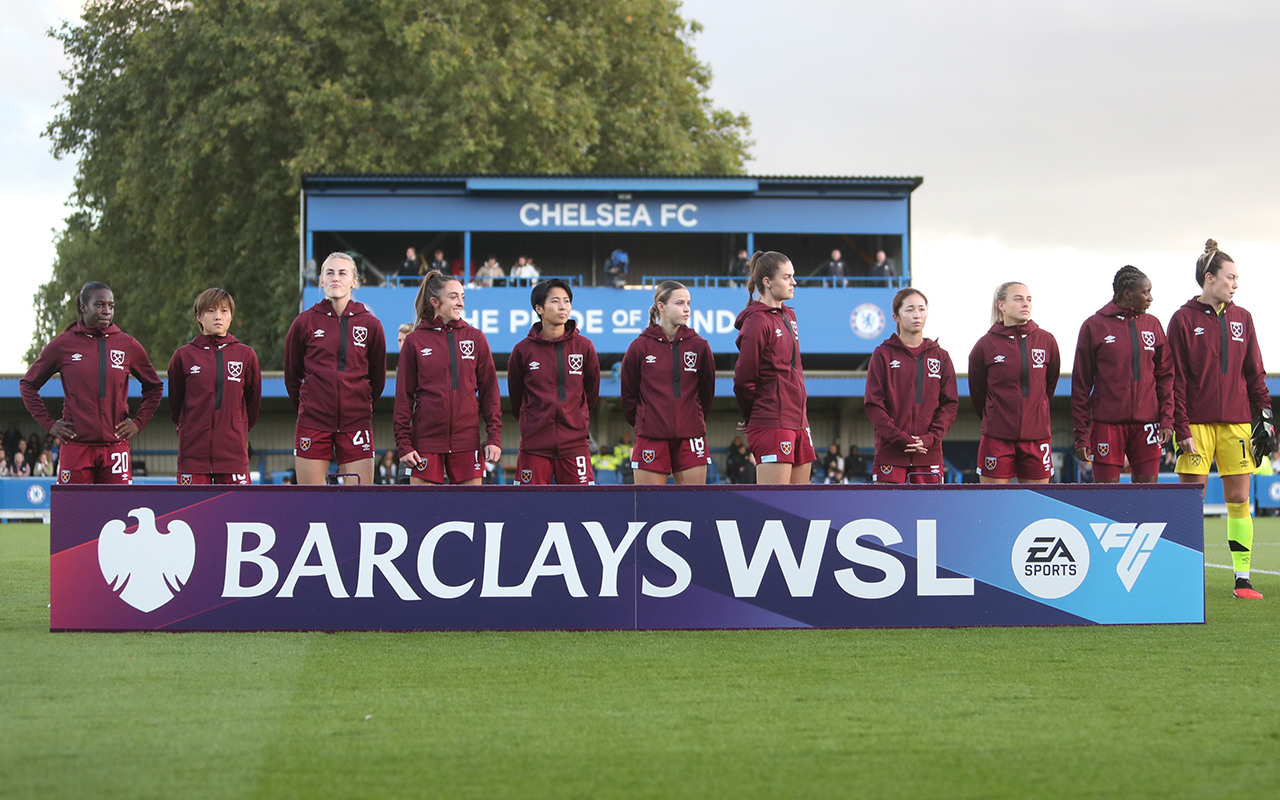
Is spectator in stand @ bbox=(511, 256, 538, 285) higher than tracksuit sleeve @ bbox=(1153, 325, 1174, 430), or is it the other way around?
spectator in stand @ bbox=(511, 256, 538, 285)

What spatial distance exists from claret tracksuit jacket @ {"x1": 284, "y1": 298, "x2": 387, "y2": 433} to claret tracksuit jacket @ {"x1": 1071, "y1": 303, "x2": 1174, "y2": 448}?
4.59 m

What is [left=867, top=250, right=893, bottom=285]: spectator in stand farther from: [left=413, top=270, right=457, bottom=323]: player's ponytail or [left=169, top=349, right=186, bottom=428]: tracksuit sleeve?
[left=169, top=349, right=186, bottom=428]: tracksuit sleeve

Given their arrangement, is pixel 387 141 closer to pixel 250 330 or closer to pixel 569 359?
pixel 250 330

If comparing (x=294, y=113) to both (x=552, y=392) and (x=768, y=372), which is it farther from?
(x=768, y=372)

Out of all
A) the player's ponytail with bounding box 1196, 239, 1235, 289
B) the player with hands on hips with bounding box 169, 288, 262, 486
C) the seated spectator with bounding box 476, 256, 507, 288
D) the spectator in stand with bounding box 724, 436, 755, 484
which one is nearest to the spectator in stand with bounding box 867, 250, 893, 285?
the spectator in stand with bounding box 724, 436, 755, 484

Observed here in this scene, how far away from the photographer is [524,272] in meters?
27.7

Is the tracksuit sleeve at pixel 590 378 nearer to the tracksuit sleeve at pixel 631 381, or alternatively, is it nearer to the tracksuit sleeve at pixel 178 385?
the tracksuit sleeve at pixel 631 381

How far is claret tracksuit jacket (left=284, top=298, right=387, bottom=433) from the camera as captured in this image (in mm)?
7254

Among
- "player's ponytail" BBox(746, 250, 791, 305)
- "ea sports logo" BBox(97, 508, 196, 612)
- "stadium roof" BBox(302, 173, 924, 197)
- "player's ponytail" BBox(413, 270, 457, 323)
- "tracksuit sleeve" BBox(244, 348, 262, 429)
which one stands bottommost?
"ea sports logo" BBox(97, 508, 196, 612)

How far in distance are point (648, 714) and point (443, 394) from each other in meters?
3.61

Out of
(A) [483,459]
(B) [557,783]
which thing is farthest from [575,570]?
(B) [557,783]

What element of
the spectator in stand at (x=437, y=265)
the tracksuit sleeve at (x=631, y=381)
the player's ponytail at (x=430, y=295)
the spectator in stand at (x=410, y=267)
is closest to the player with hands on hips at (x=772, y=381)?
the tracksuit sleeve at (x=631, y=381)

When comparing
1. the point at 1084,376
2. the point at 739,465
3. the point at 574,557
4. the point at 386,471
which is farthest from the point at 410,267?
the point at 574,557

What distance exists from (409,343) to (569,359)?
A: 3.43 feet
